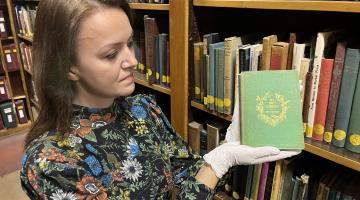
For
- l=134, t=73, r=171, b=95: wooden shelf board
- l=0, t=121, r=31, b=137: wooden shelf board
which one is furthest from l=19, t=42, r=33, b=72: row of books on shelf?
l=134, t=73, r=171, b=95: wooden shelf board

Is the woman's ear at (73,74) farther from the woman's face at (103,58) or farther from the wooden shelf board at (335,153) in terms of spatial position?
the wooden shelf board at (335,153)

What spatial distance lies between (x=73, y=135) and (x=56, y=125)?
0.06 meters

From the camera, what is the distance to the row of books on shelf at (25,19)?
269 centimetres

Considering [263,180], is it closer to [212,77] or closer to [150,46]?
[212,77]

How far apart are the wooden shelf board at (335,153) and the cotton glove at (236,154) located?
0.18ft

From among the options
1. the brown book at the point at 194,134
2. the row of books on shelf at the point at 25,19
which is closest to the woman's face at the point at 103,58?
the brown book at the point at 194,134

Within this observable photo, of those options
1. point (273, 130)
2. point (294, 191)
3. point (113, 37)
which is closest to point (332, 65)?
point (273, 130)

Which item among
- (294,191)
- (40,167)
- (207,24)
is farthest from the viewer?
(207,24)

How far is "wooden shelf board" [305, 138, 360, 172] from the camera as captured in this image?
31.3 inches

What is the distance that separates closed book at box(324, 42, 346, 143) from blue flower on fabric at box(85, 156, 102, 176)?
651 millimetres

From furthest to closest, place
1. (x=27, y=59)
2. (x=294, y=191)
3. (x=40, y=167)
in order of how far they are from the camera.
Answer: (x=27, y=59), (x=294, y=191), (x=40, y=167)

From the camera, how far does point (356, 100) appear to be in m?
0.79

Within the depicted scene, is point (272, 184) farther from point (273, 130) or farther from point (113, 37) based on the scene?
point (113, 37)

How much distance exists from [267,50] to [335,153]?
0.34 m
